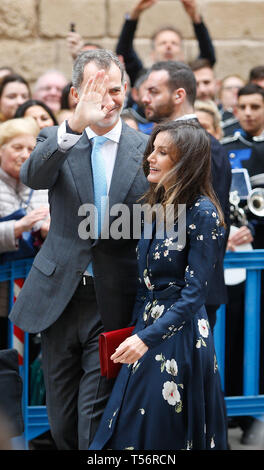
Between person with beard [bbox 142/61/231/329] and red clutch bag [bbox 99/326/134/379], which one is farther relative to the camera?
person with beard [bbox 142/61/231/329]

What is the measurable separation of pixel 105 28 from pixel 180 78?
418 cm

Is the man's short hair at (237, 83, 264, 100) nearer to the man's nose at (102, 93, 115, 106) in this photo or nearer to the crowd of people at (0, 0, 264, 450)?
the crowd of people at (0, 0, 264, 450)

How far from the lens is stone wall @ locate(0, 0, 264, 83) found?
8.55 m

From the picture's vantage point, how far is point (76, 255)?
3797 mm

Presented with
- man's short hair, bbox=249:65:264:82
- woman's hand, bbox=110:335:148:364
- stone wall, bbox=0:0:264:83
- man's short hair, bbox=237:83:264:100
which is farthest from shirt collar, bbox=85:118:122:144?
stone wall, bbox=0:0:264:83

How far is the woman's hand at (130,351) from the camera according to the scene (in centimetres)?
339

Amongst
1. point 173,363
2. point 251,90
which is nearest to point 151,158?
point 173,363

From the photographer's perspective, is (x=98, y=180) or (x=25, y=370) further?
(x=25, y=370)

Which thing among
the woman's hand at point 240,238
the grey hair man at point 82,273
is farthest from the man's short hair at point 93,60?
the woman's hand at point 240,238

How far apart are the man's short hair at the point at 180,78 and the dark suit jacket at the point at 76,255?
0.99m

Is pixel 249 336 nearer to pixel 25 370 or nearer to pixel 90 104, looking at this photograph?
pixel 25 370

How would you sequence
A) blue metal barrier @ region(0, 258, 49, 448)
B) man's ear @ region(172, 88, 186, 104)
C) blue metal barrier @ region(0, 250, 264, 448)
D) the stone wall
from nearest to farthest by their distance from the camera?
blue metal barrier @ region(0, 258, 49, 448)
man's ear @ region(172, 88, 186, 104)
blue metal barrier @ region(0, 250, 264, 448)
the stone wall

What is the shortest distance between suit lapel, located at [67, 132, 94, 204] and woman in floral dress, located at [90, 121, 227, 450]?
0.28 meters
